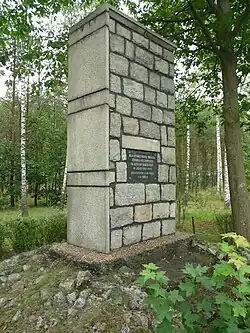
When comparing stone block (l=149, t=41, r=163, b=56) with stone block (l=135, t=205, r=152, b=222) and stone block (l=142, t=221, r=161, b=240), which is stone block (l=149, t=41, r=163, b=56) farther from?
stone block (l=142, t=221, r=161, b=240)

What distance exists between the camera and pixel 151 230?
326 cm

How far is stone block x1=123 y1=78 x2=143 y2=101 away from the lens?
9.92 ft

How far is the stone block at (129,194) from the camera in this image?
9.37 ft

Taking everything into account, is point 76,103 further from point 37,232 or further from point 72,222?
point 37,232

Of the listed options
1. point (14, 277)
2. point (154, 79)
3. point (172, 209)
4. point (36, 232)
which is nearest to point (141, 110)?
point (154, 79)

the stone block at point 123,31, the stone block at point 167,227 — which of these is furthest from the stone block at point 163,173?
the stone block at point 123,31

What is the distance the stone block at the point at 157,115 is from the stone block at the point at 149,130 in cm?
7

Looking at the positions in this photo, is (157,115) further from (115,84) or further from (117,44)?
(117,44)

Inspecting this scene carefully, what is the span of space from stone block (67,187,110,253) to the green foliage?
1.83 meters

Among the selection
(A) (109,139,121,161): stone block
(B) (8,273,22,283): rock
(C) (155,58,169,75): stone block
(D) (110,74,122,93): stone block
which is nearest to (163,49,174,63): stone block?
(C) (155,58,169,75): stone block

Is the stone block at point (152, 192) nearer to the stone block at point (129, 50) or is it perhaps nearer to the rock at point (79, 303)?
the rock at point (79, 303)

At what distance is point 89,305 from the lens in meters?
2.11

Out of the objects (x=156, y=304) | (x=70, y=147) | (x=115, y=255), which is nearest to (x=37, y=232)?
(x=70, y=147)

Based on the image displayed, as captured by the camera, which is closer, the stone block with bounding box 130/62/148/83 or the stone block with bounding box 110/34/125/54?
the stone block with bounding box 110/34/125/54
